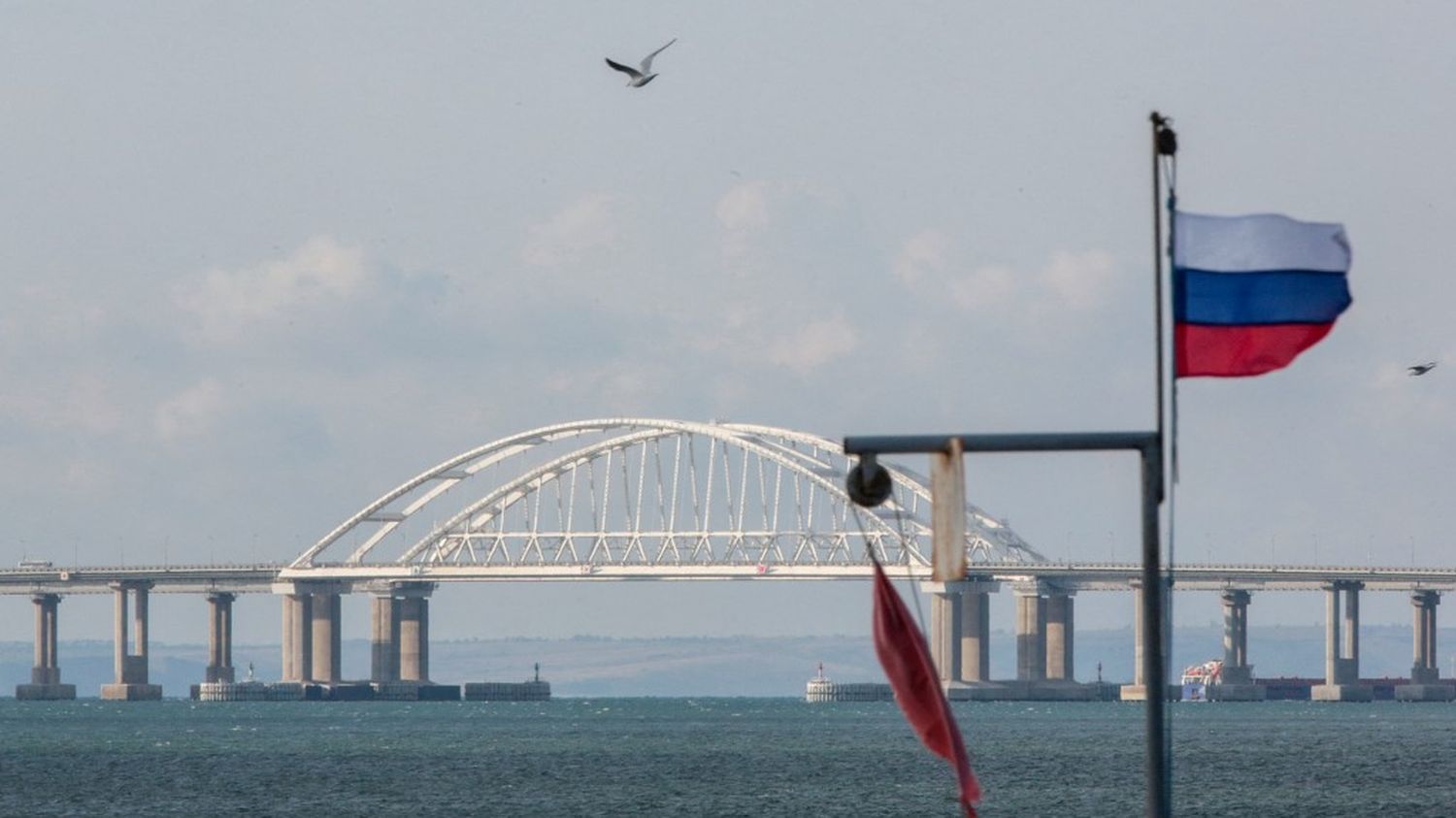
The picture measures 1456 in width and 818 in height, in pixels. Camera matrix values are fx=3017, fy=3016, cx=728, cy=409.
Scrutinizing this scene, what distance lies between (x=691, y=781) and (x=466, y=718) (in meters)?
94.9

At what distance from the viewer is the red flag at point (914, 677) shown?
19.3 meters

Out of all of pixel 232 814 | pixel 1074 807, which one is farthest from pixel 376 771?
pixel 1074 807

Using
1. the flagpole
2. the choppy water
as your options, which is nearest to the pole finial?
the flagpole

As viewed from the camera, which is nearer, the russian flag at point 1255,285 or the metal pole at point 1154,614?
the metal pole at point 1154,614

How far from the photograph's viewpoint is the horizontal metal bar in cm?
1898

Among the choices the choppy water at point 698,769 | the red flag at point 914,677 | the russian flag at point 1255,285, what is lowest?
the choppy water at point 698,769

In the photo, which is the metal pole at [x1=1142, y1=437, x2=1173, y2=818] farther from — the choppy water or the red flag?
the choppy water

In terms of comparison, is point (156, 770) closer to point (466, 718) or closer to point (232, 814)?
point (232, 814)

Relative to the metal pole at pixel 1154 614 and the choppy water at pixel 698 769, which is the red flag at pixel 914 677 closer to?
the metal pole at pixel 1154 614

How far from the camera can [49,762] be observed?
10906 centimetres

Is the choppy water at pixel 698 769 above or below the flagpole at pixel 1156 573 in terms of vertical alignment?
below

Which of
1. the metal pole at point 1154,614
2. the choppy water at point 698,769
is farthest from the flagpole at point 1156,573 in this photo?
the choppy water at point 698,769

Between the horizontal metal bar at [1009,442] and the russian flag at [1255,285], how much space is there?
3.19 ft

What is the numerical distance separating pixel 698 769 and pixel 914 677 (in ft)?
270
